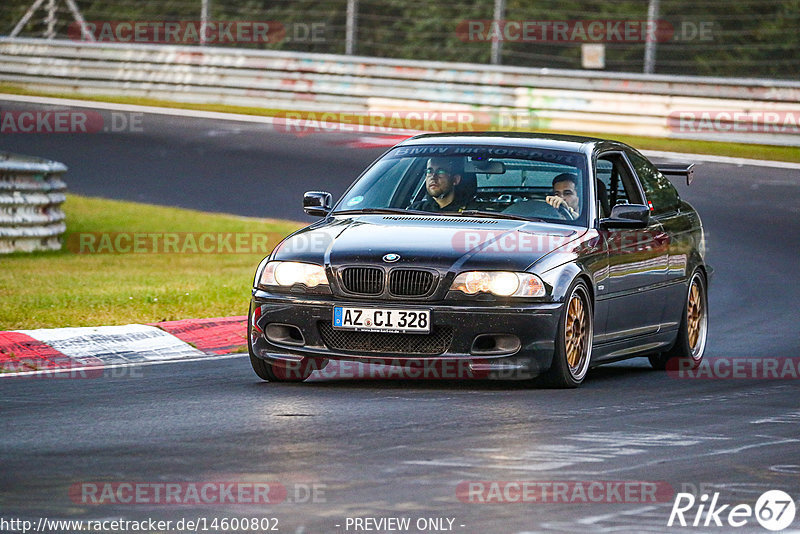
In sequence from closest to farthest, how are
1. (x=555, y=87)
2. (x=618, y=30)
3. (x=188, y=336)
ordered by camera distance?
(x=188, y=336), (x=555, y=87), (x=618, y=30)

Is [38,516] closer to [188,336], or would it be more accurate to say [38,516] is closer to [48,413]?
[48,413]

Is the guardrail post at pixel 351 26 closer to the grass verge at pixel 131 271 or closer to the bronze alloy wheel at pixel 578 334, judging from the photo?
the grass verge at pixel 131 271

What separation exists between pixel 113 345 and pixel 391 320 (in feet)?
9.13

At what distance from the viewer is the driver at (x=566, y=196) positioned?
9.66m

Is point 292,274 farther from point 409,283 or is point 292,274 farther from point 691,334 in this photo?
point 691,334

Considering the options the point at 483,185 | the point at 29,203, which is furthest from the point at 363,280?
the point at 29,203

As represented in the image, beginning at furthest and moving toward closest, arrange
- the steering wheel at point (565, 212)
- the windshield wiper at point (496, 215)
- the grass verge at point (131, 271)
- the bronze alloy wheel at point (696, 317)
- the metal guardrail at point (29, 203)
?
the metal guardrail at point (29, 203) < the grass verge at point (131, 271) < the bronze alloy wheel at point (696, 317) < the steering wheel at point (565, 212) < the windshield wiper at point (496, 215)

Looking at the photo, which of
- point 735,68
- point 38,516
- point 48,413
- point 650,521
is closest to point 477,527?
point 650,521

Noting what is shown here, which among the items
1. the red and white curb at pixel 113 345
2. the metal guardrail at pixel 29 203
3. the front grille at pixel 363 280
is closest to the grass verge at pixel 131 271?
the metal guardrail at pixel 29 203

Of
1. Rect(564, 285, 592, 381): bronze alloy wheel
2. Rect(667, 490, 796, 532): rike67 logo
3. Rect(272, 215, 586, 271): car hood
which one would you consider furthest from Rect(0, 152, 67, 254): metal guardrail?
Rect(667, 490, 796, 532): rike67 logo

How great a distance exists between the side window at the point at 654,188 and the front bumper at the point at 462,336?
227 cm

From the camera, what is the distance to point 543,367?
8.76m

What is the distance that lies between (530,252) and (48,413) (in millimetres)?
2724

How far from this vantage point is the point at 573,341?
9102 mm
